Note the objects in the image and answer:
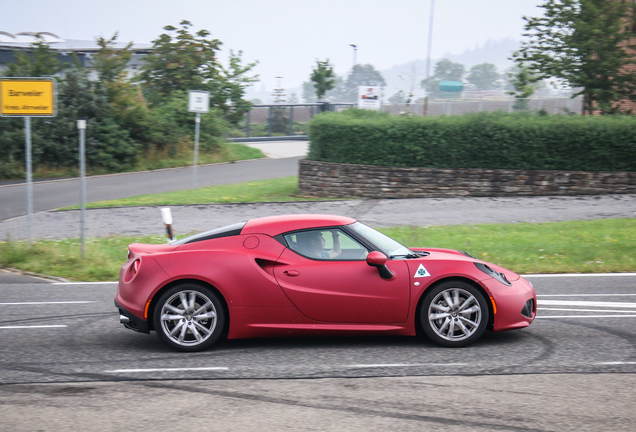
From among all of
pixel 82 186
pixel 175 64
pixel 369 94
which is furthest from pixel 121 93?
pixel 82 186

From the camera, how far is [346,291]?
6645 millimetres

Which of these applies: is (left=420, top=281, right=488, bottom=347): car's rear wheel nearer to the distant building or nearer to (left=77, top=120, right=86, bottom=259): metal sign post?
(left=77, top=120, right=86, bottom=259): metal sign post

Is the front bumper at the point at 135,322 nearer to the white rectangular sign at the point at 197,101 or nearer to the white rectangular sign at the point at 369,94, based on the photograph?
the white rectangular sign at the point at 197,101

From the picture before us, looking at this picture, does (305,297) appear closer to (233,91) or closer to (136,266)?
(136,266)

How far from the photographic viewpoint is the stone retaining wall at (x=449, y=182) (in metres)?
19.6

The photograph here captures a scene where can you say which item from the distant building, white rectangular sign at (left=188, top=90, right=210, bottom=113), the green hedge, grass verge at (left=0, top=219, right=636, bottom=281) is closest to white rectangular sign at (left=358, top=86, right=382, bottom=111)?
the distant building

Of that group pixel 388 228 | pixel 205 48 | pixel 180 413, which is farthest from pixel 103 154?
pixel 180 413

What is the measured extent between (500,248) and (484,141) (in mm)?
7732

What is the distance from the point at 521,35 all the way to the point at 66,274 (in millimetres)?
18742

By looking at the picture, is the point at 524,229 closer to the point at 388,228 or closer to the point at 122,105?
the point at 388,228

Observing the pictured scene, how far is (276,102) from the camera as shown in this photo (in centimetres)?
4691

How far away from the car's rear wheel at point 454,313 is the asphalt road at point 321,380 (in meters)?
0.13

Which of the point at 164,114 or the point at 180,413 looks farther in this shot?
the point at 164,114

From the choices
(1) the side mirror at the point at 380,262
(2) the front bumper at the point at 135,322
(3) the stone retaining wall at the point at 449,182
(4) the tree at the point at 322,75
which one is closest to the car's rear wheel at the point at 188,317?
(2) the front bumper at the point at 135,322
